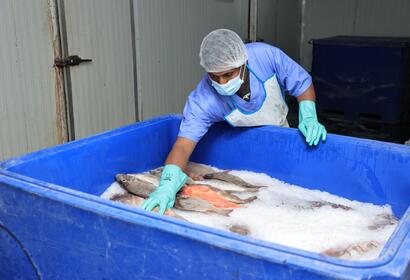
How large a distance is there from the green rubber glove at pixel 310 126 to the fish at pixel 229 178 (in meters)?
0.35

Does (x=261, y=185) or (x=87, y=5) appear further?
(x=87, y=5)

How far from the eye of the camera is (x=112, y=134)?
213cm

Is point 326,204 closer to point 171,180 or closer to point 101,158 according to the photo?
point 171,180

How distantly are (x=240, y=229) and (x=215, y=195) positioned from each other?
316mm

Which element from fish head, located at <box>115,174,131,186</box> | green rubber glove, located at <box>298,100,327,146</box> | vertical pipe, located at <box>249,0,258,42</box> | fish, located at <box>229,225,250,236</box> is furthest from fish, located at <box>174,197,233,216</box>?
vertical pipe, located at <box>249,0,258,42</box>

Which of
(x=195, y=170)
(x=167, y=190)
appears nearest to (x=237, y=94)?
(x=195, y=170)

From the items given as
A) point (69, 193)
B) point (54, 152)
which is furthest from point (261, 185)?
point (69, 193)

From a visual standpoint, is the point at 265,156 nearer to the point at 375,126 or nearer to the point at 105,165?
the point at 105,165

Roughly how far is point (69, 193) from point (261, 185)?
3.66ft

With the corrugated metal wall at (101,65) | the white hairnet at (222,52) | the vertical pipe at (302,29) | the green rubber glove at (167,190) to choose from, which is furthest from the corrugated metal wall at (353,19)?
the green rubber glove at (167,190)

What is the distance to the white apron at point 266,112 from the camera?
2.20 meters

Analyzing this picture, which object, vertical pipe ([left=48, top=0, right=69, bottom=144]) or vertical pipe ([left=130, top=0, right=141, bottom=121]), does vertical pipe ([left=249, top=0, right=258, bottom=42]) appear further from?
vertical pipe ([left=48, top=0, right=69, bottom=144])

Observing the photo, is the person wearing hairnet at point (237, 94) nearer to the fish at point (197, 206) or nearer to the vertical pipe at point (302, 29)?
the fish at point (197, 206)

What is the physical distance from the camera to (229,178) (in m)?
2.26
